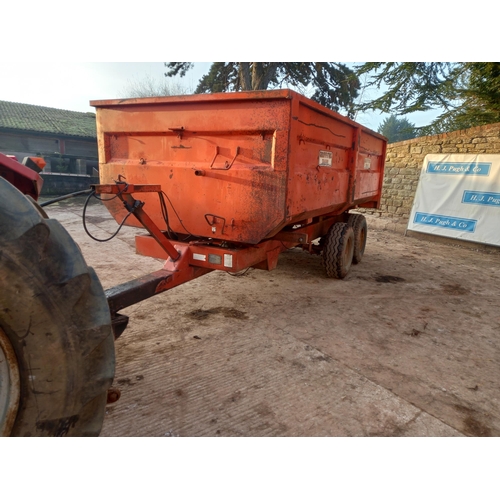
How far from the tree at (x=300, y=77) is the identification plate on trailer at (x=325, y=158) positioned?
11.0 metres

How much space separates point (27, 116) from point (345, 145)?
2230 cm

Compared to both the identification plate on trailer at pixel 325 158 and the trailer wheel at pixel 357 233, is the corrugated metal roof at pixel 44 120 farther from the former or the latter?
the identification plate on trailer at pixel 325 158

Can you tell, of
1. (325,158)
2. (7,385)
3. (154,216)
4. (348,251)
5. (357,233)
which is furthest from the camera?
(357,233)

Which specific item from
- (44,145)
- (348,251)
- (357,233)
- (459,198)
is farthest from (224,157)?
(44,145)

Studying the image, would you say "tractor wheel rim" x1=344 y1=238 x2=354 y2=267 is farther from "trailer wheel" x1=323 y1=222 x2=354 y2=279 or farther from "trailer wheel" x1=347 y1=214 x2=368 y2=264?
"trailer wheel" x1=347 y1=214 x2=368 y2=264

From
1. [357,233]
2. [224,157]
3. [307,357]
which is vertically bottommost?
[307,357]

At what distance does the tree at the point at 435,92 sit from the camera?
36.4ft

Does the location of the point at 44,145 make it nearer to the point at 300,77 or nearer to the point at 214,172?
the point at 300,77

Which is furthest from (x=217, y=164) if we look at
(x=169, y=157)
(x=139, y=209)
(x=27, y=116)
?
(x=27, y=116)

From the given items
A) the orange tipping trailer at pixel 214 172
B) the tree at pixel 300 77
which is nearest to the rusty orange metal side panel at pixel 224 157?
the orange tipping trailer at pixel 214 172

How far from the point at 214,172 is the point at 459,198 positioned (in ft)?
25.4

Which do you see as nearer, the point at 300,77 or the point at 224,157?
the point at 224,157

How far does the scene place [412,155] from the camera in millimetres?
10047

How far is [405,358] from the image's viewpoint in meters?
3.19
